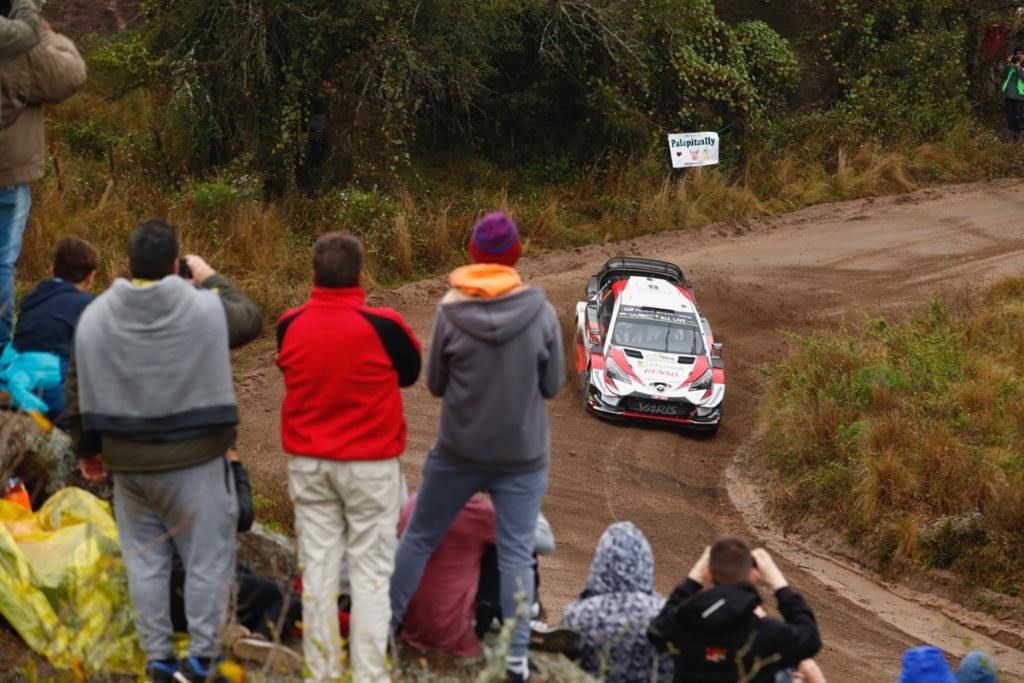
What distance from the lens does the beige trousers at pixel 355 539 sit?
5934 mm

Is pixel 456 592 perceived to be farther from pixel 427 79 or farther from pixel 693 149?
pixel 693 149

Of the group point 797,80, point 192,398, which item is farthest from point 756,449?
point 797,80

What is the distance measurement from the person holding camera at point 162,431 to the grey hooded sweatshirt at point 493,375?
3.22ft

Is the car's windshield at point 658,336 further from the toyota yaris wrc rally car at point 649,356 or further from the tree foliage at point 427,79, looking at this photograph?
the tree foliage at point 427,79

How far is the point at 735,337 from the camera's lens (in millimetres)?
20234

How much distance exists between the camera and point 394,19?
70.6 ft

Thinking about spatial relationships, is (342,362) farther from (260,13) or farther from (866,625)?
(260,13)

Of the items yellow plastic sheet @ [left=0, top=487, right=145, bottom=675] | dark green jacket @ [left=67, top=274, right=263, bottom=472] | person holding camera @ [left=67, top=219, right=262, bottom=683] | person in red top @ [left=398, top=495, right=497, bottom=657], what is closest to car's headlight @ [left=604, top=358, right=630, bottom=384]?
person in red top @ [left=398, top=495, right=497, bottom=657]

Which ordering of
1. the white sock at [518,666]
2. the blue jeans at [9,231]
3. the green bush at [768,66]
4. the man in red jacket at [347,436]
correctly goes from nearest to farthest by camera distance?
the man in red jacket at [347,436] < the white sock at [518,666] < the blue jeans at [9,231] < the green bush at [768,66]

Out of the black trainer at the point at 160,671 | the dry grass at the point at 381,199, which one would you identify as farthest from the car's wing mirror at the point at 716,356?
the black trainer at the point at 160,671

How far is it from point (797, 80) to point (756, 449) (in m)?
14.1

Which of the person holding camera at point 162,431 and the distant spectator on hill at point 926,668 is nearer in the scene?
the person holding camera at point 162,431

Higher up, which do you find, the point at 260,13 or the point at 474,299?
the point at 260,13

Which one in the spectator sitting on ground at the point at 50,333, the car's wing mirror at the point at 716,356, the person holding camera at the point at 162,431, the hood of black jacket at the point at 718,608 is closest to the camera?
the person holding camera at the point at 162,431
